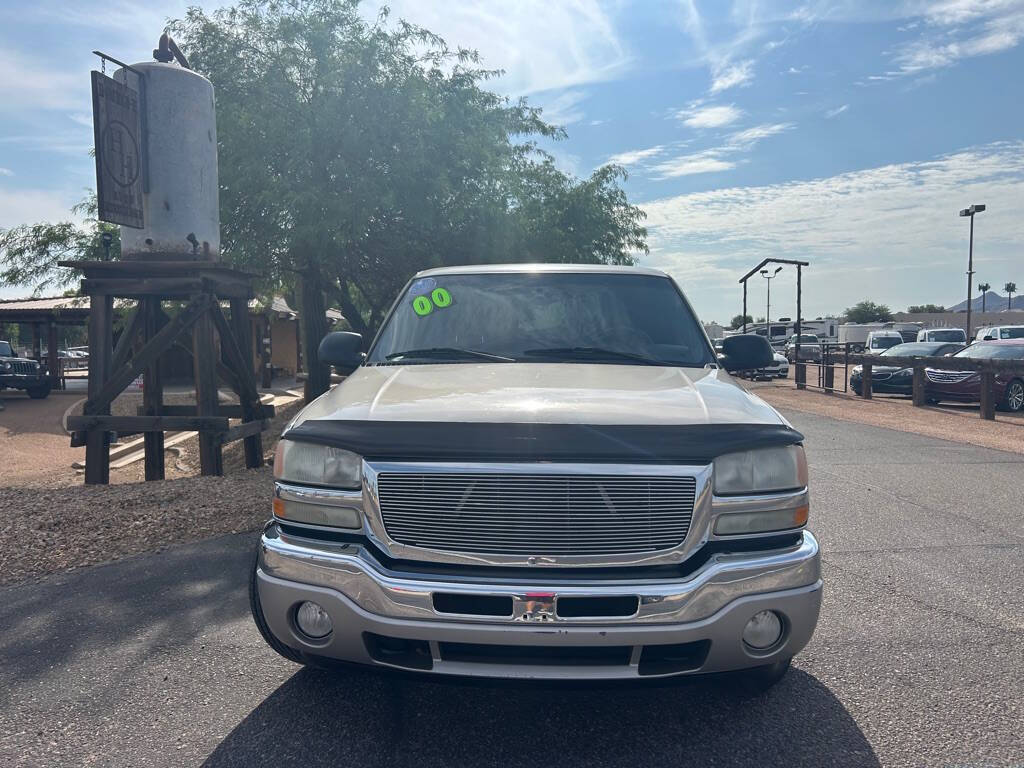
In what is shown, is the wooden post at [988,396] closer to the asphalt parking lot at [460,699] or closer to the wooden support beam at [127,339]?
the asphalt parking lot at [460,699]

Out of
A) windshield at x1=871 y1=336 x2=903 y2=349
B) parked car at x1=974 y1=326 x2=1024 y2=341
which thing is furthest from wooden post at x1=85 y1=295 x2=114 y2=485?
windshield at x1=871 y1=336 x2=903 y2=349

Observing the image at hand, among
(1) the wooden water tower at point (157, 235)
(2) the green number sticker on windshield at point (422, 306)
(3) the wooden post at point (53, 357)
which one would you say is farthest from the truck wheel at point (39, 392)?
(2) the green number sticker on windshield at point (422, 306)

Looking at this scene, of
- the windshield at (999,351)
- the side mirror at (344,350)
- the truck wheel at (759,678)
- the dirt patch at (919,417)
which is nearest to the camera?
the truck wheel at (759,678)

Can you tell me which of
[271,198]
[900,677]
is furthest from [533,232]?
[900,677]

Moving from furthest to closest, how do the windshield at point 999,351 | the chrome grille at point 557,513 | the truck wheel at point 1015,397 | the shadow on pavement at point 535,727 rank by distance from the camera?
the windshield at point 999,351
the truck wheel at point 1015,397
the shadow on pavement at point 535,727
the chrome grille at point 557,513

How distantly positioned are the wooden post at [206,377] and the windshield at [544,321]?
4.71 m

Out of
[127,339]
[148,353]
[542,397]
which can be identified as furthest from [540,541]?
[127,339]

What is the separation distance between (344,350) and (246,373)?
5620 millimetres

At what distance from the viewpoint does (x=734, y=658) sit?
2.70 meters

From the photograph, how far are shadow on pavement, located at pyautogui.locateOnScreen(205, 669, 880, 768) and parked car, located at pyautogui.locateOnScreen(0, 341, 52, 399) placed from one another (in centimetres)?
2371

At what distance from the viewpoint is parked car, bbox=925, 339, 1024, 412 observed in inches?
620

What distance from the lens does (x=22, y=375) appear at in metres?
23.2

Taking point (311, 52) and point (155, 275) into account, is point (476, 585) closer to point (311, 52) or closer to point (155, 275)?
point (155, 275)

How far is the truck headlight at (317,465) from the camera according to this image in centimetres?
281
